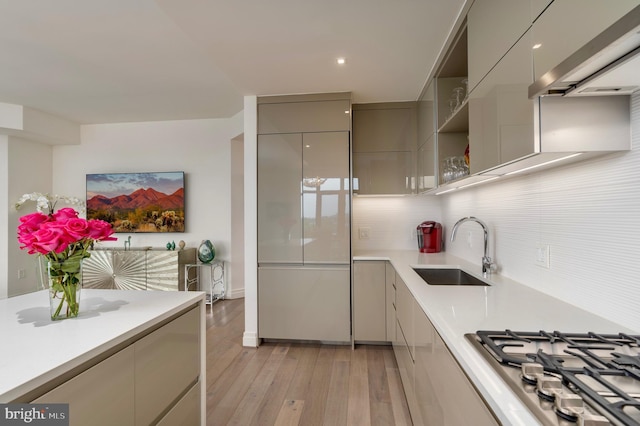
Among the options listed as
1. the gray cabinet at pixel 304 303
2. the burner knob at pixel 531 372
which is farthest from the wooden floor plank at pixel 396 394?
the burner knob at pixel 531 372

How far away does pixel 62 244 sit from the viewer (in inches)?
41.1

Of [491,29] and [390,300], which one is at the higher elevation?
[491,29]

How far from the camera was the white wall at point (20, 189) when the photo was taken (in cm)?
419

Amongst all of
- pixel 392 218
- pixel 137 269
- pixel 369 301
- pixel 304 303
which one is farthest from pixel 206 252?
pixel 392 218

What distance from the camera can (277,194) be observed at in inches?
111

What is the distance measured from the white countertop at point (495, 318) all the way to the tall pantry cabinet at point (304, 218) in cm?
110

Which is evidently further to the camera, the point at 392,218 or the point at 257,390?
the point at 392,218

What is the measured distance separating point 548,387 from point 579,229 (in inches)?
35.0

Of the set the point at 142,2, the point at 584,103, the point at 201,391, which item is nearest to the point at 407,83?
the point at 584,103

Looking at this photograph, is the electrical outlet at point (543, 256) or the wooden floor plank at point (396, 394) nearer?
the electrical outlet at point (543, 256)

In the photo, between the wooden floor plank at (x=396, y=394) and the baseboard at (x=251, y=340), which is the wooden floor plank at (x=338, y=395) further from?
the baseboard at (x=251, y=340)

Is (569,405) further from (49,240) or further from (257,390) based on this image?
(257,390)

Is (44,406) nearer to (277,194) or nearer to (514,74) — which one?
(514,74)

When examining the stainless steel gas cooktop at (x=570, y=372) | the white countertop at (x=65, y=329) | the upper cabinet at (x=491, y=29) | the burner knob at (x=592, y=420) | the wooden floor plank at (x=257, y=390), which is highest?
the upper cabinet at (x=491, y=29)
